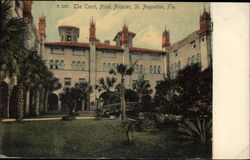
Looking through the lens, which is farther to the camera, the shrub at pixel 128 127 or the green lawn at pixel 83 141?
the shrub at pixel 128 127

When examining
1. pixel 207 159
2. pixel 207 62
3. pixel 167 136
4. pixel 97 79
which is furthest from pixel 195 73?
pixel 97 79

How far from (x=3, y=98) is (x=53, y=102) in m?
1.40

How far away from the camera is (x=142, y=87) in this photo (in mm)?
6555

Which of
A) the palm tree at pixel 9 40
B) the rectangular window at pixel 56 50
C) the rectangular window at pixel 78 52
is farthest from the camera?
the rectangular window at pixel 78 52

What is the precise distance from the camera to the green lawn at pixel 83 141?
19.9 feet

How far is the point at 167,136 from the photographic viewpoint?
638cm

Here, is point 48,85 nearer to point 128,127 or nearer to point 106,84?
point 106,84

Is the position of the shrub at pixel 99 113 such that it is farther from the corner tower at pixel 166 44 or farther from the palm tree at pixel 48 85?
the corner tower at pixel 166 44

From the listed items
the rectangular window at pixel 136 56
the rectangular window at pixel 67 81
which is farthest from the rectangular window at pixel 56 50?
the rectangular window at pixel 136 56

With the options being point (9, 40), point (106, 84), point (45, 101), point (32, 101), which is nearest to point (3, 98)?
point (32, 101)

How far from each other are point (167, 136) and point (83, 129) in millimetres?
2291

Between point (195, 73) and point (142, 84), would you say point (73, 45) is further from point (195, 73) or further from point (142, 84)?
point (195, 73)

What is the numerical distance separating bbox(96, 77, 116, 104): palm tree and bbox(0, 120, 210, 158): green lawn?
86 centimetres

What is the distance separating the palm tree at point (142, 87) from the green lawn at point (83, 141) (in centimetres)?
108
